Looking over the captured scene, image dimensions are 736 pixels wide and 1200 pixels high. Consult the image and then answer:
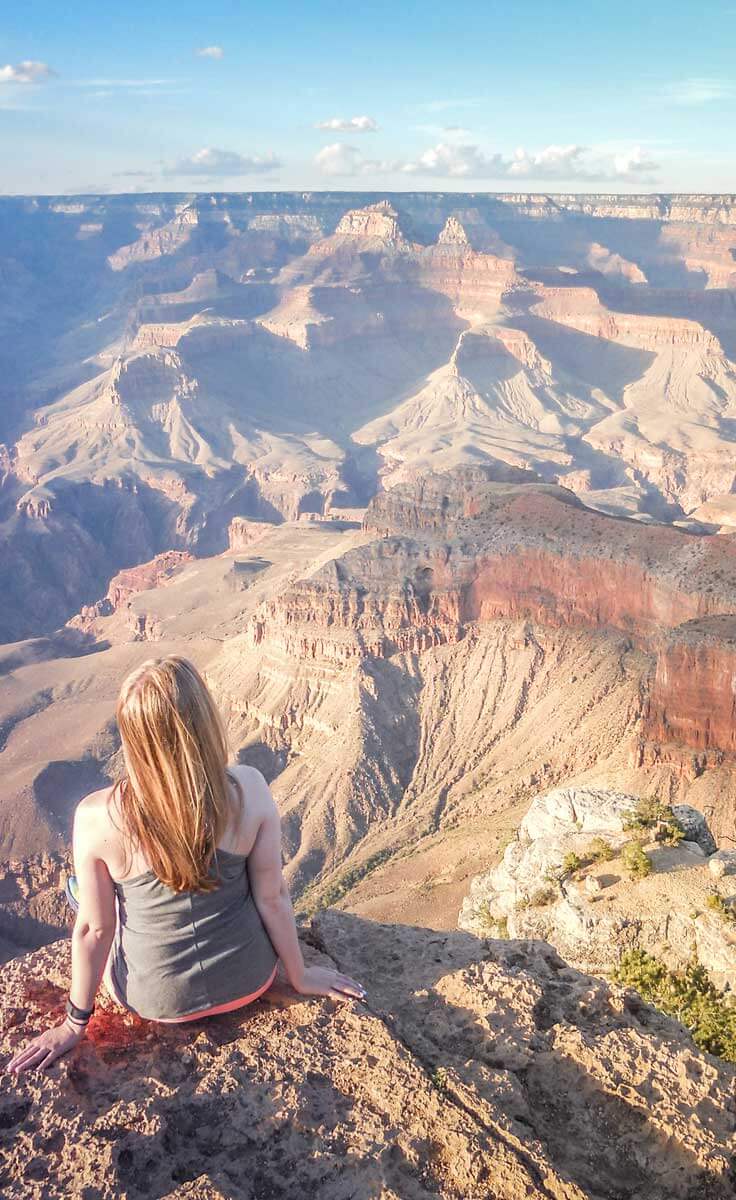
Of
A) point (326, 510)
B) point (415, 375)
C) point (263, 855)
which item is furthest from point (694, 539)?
point (415, 375)

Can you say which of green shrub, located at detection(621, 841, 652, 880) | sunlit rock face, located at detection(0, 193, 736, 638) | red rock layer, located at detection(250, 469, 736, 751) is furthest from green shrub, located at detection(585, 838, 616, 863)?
sunlit rock face, located at detection(0, 193, 736, 638)

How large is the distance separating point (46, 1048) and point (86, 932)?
0.95 m

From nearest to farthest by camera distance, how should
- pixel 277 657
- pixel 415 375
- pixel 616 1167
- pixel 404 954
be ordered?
pixel 616 1167 < pixel 404 954 < pixel 277 657 < pixel 415 375

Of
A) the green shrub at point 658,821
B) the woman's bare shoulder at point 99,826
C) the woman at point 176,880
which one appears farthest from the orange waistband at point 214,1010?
the green shrub at point 658,821

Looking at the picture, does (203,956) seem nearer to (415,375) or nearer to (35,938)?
(35,938)

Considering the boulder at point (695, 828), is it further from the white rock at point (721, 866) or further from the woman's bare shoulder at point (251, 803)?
the woman's bare shoulder at point (251, 803)

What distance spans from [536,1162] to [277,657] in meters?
48.9

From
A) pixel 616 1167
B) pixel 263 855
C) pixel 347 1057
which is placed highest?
pixel 263 855

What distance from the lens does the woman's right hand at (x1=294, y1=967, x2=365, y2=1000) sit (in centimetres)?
880

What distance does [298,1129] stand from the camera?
7.19 m

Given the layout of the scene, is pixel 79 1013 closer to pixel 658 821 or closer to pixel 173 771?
pixel 173 771

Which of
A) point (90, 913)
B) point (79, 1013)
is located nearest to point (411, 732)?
point (90, 913)

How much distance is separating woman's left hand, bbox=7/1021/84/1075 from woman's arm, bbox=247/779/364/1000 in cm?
184

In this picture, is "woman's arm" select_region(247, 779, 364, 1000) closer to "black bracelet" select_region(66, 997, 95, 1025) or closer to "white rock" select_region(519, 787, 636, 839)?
"black bracelet" select_region(66, 997, 95, 1025)
